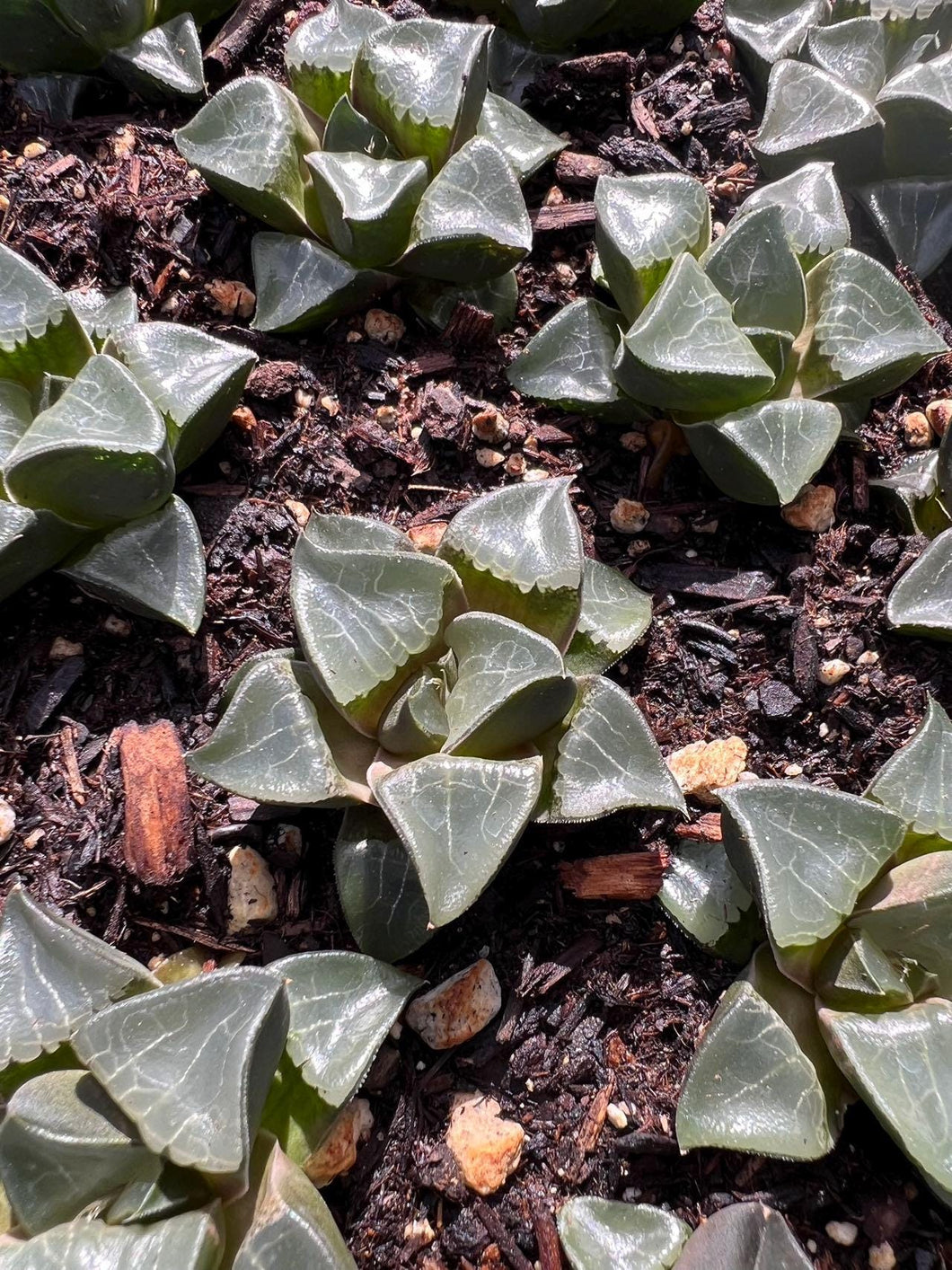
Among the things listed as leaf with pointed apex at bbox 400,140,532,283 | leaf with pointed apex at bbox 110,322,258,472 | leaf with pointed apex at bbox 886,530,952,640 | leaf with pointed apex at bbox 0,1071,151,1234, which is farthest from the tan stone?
leaf with pointed apex at bbox 400,140,532,283

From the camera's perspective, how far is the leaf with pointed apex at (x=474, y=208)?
76.7 inches

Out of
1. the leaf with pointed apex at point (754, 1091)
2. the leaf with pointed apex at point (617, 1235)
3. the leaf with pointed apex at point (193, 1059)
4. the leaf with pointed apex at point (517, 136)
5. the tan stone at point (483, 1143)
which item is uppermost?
the leaf with pointed apex at point (517, 136)

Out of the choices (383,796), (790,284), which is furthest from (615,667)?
(790,284)

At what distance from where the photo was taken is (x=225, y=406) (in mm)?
1938

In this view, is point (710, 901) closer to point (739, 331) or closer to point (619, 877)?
point (619, 877)

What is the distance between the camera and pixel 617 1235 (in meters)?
1.50

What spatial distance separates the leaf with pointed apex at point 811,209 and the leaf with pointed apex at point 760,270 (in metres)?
0.12

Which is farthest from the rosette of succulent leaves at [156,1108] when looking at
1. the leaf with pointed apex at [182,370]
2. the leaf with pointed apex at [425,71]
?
the leaf with pointed apex at [425,71]

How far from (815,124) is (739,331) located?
0.60m

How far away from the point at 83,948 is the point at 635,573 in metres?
1.25

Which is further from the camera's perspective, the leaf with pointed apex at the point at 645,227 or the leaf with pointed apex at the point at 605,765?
the leaf with pointed apex at the point at 645,227

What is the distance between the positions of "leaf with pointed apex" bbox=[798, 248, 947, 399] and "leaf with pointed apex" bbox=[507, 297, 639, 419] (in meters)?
0.38

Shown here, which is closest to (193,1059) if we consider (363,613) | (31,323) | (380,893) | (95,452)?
(380,893)

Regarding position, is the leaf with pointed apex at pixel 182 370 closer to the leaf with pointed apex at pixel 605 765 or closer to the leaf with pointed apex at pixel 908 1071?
the leaf with pointed apex at pixel 605 765
